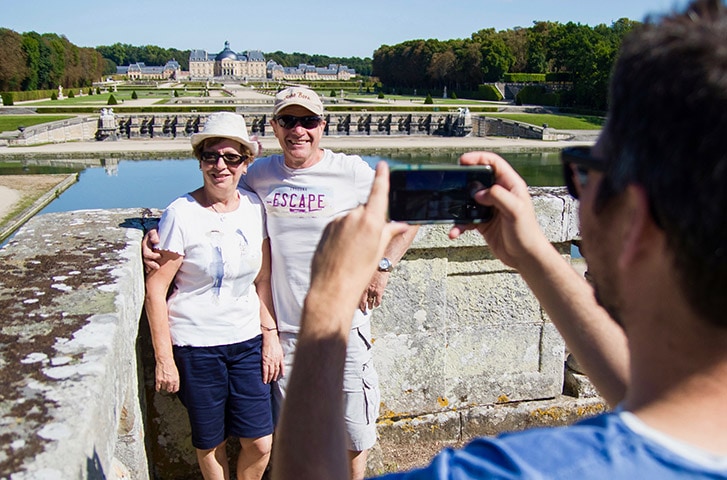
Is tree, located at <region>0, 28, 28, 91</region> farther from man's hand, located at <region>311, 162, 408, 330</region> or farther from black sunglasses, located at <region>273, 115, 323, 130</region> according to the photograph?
man's hand, located at <region>311, 162, 408, 330</region>

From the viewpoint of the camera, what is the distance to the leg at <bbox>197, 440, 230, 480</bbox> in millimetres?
2414

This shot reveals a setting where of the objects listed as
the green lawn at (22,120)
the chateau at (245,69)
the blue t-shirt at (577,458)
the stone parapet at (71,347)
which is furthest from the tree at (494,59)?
the chateau at (245,69)

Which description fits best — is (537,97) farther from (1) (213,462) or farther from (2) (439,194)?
(2) (439,194)

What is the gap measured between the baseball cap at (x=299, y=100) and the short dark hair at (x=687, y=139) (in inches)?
76.7

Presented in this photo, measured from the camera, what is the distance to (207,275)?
2312 mm

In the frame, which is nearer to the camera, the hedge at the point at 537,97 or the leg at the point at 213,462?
the leg at the point at 213,462

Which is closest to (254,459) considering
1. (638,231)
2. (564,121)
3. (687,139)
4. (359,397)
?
(359,397)

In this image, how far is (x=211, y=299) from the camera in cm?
233

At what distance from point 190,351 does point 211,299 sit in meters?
0.21

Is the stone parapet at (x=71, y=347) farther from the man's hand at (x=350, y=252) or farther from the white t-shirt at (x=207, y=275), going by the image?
the man's hand at (x=350, y=252)

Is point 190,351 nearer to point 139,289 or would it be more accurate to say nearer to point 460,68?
point 139,289

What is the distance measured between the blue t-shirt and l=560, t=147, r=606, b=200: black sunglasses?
338 mm

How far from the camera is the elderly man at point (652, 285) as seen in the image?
717 mm

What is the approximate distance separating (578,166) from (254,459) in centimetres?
196
